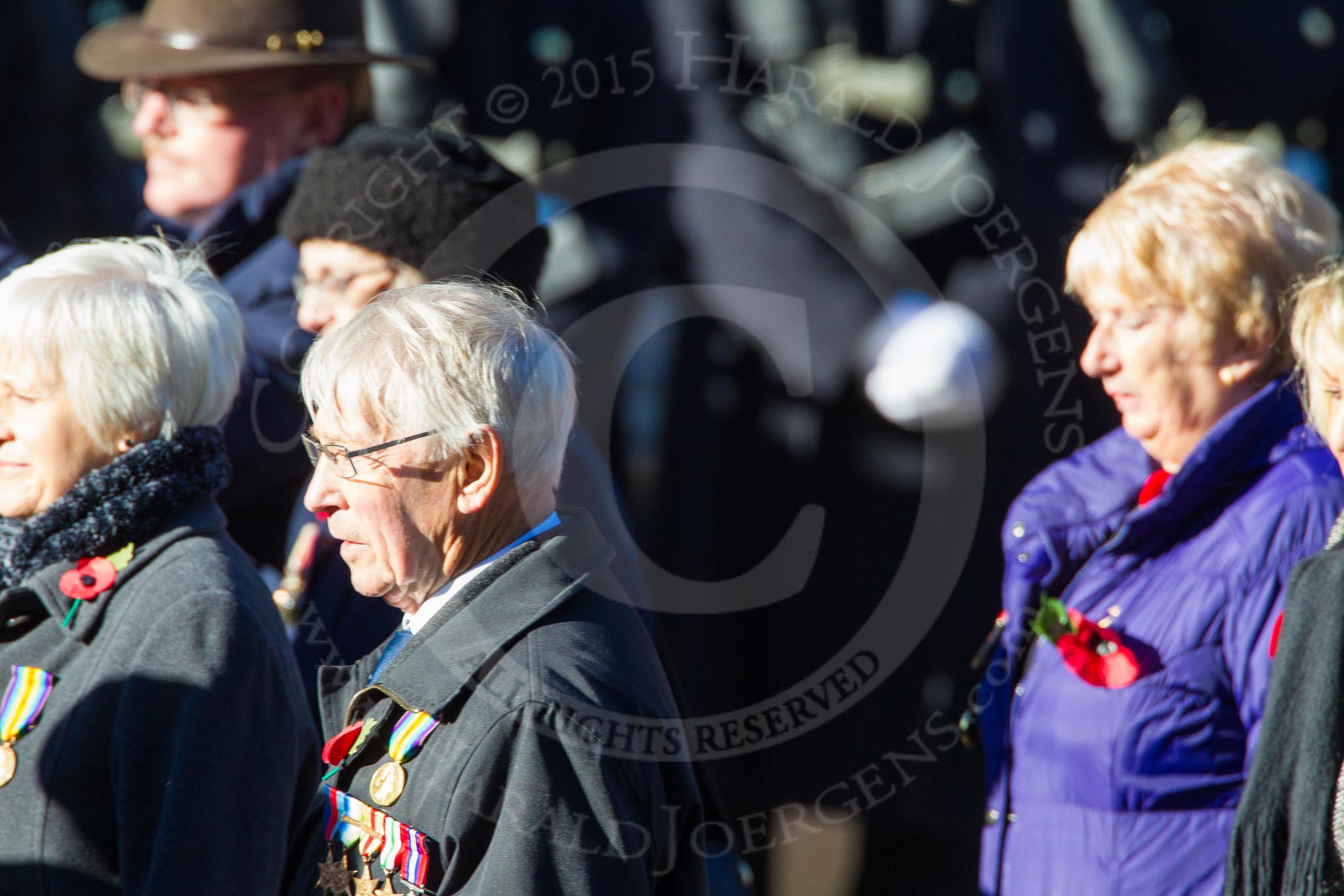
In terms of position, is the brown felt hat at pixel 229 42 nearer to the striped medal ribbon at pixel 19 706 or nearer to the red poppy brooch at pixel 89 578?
the red poppy brooch at pixel 89 578

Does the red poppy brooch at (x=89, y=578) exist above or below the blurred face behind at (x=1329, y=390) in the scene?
below

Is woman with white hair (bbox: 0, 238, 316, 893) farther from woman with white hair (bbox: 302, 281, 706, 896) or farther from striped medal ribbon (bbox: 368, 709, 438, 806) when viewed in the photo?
striped medal ribbon (bbox: 368, 709, 438, 806)

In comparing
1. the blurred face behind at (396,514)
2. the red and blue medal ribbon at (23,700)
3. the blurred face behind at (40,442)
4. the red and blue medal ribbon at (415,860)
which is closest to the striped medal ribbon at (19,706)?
the red and blue medal ribbon at (23,700)

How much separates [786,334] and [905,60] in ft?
2.04

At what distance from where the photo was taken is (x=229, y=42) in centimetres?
312

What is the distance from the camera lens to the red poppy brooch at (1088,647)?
6.73ft

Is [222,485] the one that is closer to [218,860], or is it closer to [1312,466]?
→ [218,860]

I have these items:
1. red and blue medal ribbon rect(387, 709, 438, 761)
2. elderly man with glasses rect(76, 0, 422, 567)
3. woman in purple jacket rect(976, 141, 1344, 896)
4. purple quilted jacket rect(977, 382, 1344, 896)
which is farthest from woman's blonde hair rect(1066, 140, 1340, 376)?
elderly man with glasses rect(76, 0, 422, 567)

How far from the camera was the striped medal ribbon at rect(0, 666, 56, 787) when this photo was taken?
5.89ft

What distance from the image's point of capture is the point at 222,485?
1.99m

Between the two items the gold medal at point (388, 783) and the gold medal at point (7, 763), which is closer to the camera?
the gold medal at point (388, 783)

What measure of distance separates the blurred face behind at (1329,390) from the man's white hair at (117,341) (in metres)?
1.48

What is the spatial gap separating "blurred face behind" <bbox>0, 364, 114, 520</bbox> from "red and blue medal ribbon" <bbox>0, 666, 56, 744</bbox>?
23 cm

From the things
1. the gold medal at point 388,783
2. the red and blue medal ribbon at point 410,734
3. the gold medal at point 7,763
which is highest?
the red and blue medal ribbon at point 410,734
